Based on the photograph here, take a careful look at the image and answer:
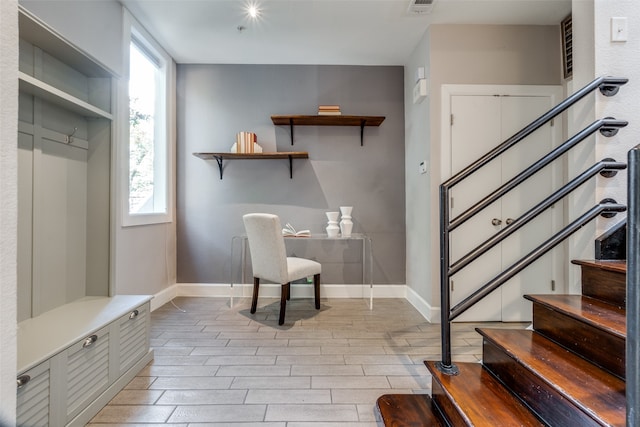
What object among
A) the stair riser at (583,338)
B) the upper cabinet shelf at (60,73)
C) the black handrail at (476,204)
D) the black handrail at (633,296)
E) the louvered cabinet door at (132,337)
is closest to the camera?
the black handrail at (633,296)

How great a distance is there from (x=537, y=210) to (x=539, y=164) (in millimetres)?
219

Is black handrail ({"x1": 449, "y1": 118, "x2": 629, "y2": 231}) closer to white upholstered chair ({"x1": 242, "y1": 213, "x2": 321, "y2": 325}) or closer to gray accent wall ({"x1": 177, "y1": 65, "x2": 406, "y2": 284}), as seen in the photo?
white upholstered chair ({"x1": 242, "y1": 213, "x2": 321, "y2": 325})

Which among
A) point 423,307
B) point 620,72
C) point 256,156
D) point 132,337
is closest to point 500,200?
point 423,307

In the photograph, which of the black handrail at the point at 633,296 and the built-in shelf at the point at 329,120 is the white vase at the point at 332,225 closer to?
the built-in shelf at the point at 329,120

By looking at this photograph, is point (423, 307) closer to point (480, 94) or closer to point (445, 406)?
point (445, 406)

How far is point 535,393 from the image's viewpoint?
1141mm

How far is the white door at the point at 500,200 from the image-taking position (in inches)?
109

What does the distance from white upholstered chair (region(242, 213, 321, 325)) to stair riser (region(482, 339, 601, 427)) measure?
1.66 m

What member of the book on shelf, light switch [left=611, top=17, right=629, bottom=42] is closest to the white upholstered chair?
the book on shelf

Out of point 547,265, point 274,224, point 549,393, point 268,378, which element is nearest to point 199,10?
point 274,224

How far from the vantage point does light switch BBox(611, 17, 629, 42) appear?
62.6 inches

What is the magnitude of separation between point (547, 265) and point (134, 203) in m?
3.79

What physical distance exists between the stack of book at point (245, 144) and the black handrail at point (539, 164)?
2.43 metres
